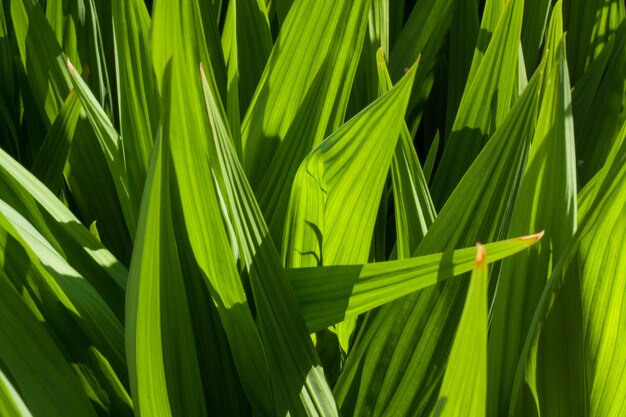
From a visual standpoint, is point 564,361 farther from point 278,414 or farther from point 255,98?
point 255,98

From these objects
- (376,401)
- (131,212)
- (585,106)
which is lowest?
(376,401)

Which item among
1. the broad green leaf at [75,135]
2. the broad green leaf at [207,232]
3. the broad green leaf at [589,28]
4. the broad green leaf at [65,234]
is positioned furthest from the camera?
the broad green leaf at [589,28]

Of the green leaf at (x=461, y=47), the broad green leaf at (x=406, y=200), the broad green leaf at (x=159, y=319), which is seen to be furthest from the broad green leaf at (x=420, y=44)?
the broad green leaf at (x=159, y=319)

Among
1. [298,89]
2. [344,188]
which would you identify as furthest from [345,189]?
[298,89]

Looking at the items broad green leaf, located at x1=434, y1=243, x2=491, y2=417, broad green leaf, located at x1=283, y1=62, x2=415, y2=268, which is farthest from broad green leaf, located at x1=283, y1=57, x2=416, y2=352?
broad green leaf, located at x1=434, y1=243, x2=491, y2=417

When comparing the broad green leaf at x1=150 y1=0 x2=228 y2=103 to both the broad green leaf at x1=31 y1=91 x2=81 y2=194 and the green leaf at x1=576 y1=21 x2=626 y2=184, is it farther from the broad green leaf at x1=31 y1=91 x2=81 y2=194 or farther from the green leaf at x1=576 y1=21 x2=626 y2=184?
the green leaf at x1=576 y1=21 x2=626 y2=184

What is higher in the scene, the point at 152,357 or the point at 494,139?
the point at 494,139

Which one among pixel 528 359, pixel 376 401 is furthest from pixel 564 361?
pixel 376 401

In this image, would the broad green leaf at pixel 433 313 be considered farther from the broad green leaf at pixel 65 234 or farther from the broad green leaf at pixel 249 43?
the broad green leaf at pixel 249 43
